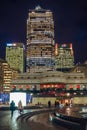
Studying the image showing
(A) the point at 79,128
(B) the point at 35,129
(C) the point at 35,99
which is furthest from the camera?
(C) the point at 35,99

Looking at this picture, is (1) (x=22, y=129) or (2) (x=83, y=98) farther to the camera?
(2) (x=83, y=98)

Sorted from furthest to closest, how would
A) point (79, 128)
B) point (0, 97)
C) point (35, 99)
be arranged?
1. point (35, 99)
2. point (0, 97)
3. point (79, 128)

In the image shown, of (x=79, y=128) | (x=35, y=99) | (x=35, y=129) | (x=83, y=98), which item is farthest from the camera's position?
(x=83, y=98)

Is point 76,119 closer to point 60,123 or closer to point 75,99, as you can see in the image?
point 60,123

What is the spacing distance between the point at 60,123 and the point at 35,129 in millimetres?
5132

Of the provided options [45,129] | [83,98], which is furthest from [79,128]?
[83,98]

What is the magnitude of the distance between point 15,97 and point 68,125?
28794 millimetres

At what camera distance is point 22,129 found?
24.2m

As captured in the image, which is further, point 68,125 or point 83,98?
point 83,98

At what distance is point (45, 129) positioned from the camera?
25.3m

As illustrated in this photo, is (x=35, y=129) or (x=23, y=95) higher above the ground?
(x=23, y=95)

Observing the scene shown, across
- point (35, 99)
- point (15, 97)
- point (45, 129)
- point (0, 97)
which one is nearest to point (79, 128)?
point (45, 129)

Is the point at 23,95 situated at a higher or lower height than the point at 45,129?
higher

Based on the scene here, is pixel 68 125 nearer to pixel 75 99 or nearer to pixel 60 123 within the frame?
pixel 60 123
